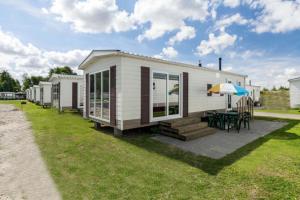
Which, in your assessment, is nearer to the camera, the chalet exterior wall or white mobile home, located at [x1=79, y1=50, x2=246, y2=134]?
white mobile home, located at [x1=79, y1=50, x2=246, y2=134]

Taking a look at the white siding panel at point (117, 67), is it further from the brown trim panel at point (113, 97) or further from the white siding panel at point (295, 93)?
the white siding panel at point (295, 93)

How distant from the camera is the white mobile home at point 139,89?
22.1 ft

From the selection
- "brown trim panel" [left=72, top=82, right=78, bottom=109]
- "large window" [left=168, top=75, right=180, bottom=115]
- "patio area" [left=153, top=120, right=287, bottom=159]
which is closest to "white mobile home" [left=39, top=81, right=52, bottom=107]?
"brown trim panel" [left=72, top=82, right=78, bottom=109]

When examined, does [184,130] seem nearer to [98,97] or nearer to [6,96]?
[98,97]

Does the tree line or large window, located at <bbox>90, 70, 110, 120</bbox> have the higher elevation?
the tree line

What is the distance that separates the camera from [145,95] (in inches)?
282

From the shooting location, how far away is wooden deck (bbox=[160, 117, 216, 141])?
6.49 m

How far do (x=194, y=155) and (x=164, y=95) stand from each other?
370 centimetres

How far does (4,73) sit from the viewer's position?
201ft

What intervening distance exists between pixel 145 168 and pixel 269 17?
11.1 m

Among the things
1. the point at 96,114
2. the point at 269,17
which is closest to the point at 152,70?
the point at 96,114

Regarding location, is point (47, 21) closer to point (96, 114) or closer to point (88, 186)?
point (96, 114)

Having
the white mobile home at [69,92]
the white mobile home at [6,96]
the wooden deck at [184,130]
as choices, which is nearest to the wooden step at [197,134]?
the wooden deck at [184,130]

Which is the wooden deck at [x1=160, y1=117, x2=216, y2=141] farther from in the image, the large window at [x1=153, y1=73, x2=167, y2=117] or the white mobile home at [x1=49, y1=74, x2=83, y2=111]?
the white mobile home at [x1=49, y1=74, x2=83, y2=111]
